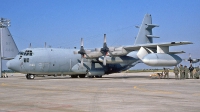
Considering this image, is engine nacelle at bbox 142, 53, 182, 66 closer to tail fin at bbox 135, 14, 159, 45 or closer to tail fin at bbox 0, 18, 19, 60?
tail fin at bbox 135, 14, 159, 45

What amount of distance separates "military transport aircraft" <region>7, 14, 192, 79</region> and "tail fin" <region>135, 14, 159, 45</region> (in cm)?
290

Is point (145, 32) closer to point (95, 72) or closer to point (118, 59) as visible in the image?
point (118, 59)

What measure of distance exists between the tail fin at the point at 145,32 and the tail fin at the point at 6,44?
28206 millimetres

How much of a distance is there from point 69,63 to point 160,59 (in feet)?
39.9

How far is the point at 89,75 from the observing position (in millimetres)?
38969

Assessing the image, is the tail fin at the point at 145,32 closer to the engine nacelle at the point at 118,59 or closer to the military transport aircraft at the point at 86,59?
the military transport aircraft at the point at 86,59

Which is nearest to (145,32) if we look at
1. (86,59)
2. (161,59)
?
(86,59)

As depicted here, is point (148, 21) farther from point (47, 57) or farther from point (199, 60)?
point (47, 57)

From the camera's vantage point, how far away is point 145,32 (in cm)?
4309

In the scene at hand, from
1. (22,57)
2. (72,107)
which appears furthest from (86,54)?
(72,107)

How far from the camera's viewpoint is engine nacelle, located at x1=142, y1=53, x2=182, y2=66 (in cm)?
3206

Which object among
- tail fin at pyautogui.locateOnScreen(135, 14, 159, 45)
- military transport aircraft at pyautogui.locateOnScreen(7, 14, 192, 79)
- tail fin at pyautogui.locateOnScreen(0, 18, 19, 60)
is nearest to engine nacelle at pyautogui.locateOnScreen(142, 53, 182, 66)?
military transport aircraft at pyautogui.locateOnScreen(7, 14, 192, 79)

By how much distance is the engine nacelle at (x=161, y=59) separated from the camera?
32062 millimetres

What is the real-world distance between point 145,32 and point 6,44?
30000 millimetres
